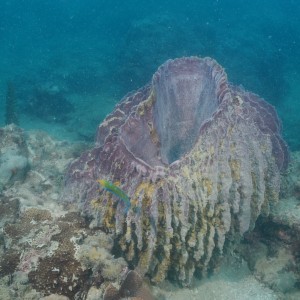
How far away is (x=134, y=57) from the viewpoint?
14.7 m

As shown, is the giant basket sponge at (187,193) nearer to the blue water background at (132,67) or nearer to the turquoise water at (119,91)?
the turquoise water at (119,91)

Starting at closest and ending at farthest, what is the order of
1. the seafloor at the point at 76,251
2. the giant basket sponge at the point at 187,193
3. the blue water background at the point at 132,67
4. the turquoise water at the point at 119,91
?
the seafloor at the point at 76,251 → the giant basket sponge at the point at 187,193 → the turquoise water at the point at 119,91 → the blue water background at the point at 132,67

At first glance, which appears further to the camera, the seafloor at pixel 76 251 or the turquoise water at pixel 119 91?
the turquoise water at pixel 119 91

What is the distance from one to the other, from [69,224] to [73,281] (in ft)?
2.19

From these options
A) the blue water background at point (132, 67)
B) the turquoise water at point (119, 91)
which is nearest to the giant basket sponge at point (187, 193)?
the turquoise water at point (119, 91)

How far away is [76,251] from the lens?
9.99ft

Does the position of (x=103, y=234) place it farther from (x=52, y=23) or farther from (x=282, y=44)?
(x=52, y=23)

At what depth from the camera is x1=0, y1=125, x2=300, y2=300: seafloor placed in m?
2.86

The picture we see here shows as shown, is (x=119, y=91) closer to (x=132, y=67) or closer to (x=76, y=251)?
(x=132, y=67)

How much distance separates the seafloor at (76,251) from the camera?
2.86m

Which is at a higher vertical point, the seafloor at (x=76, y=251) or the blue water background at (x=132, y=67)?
the blue water background at (x=132, y=67)

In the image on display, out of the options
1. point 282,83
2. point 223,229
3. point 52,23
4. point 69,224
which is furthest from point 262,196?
point 52,23

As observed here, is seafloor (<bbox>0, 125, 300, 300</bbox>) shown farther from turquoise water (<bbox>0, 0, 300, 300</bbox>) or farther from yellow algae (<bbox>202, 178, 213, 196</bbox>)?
yellow algae (<bbox>202, 178, 213, 196</bbox>)

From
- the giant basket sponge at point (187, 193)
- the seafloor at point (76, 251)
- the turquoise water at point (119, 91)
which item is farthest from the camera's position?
the turquoise water at point (119, 91)
